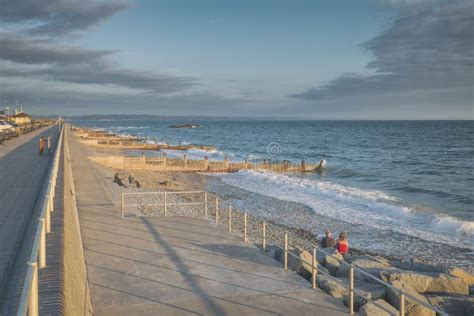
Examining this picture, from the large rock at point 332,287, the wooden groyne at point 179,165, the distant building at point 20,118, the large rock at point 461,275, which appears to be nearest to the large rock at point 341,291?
the large rock at point 332,287

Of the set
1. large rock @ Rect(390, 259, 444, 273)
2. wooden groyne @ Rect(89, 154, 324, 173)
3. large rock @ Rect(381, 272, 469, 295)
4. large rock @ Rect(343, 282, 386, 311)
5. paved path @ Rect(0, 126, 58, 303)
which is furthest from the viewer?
wooden groyne @ Rect(89, 154, 324, 173)

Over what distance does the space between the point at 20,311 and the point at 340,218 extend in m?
19.4

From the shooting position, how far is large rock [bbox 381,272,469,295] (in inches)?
374

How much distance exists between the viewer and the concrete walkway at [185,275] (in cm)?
712

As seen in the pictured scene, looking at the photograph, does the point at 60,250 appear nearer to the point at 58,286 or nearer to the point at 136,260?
the point at 58,286

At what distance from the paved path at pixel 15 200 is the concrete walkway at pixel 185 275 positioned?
56.9 inches

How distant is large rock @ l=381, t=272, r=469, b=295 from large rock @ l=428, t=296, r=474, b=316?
0.68 meters

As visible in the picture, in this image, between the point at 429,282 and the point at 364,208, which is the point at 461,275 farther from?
the point at 364,208

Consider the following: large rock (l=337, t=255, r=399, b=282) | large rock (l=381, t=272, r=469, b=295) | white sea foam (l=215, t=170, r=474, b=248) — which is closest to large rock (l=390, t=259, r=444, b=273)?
large rock (l=337, t=255, r=399, b=282)

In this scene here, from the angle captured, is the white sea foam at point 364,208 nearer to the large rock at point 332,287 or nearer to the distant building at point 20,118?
the large rock at point 332,287

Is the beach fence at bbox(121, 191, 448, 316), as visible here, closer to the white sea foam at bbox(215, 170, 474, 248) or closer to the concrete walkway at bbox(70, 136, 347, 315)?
the concrete walkway at bbox(70, 136, 347, 315)

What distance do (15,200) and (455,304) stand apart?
41.0 feet

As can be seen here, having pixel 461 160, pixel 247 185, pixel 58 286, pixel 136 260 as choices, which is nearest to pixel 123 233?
pixel 136 260

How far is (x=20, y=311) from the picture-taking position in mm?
3381
